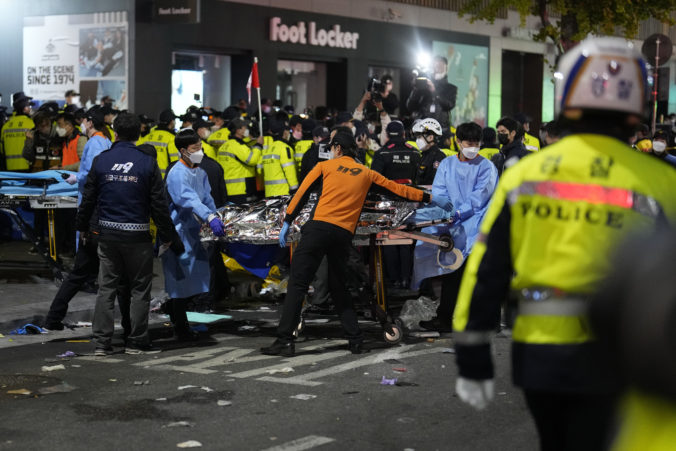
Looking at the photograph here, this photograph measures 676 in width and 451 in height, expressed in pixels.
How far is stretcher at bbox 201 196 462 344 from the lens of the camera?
397 inches

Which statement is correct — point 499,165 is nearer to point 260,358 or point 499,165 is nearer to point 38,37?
point 260,358

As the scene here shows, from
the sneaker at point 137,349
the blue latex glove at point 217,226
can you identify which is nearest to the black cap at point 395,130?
the blue latex glove at point 217,226

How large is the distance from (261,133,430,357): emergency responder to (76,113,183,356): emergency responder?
114cm

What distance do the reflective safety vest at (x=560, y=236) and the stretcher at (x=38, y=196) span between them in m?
9.51

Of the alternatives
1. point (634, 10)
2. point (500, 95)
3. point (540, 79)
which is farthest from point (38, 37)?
point (540, 79)

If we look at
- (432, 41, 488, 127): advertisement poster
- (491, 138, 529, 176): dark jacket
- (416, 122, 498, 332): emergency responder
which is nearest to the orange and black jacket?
(416, 122, 498, 332): emergency responder

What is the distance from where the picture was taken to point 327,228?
909 centimetres

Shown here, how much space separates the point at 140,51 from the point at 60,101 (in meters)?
2.40

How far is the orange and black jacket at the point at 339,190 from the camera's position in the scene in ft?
29.9

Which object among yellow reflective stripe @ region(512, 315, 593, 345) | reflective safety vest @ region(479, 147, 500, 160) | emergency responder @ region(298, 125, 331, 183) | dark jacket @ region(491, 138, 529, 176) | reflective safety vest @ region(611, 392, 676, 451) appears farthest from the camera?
reflective safety vest @ region(479, 147, 500, 160)

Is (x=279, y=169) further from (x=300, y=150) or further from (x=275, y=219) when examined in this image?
(x=275, y=219)

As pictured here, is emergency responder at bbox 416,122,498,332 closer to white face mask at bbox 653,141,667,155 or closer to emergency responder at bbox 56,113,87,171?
white face mask at bbox 653,141,667,155

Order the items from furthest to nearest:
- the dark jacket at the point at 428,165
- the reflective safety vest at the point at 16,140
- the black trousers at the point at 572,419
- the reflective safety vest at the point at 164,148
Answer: the reflective safety vest at the point at 16,140
the reflective safety vest at the point at 164,148
the dark jacket at the point at 428,165
the black trousers at the point at 572,419

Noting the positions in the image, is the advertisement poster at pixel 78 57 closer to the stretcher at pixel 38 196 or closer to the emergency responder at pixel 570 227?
the stretcher at pixel 38 196
